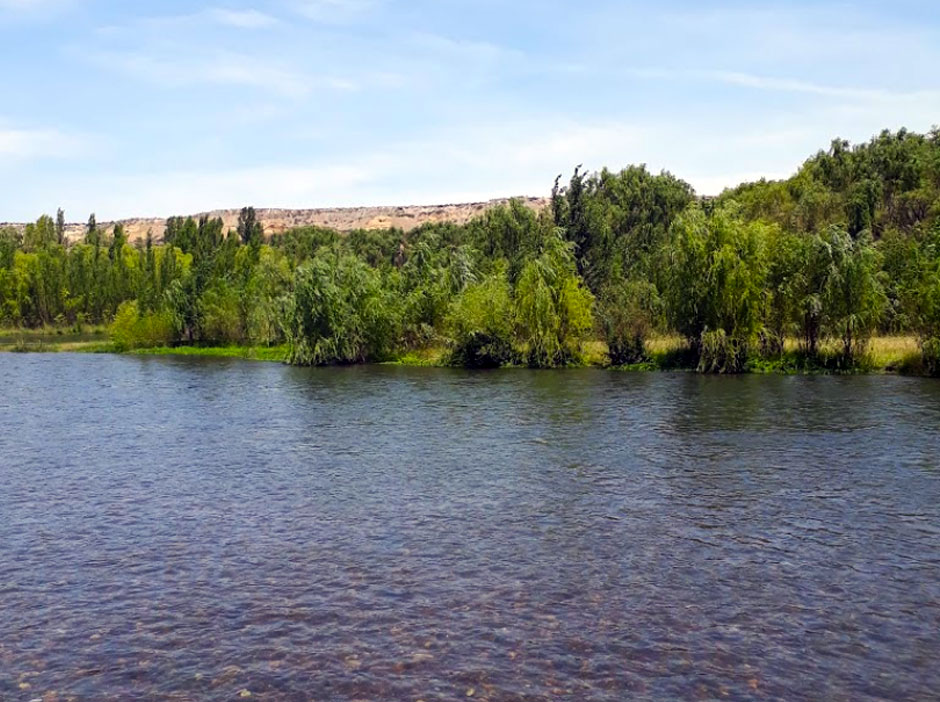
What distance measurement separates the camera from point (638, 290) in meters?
73.9

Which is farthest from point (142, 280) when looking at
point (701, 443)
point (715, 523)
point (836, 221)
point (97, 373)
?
point (715, 523)

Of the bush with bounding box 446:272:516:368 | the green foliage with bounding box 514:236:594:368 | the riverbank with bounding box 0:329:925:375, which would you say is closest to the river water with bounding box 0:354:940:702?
the riverbank with bounding box 0:329:925:375

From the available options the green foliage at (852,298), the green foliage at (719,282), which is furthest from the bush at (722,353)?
the green foliage at (852,298)

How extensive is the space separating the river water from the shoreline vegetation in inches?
847

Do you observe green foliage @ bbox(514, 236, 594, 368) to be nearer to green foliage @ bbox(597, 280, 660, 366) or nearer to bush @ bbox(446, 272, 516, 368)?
bush @ bbox(446, 272, 516, 368)

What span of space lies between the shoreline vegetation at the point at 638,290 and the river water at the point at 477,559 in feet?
70.6

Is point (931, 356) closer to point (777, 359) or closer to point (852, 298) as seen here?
point (852, 298)

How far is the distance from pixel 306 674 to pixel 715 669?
7.43 metres

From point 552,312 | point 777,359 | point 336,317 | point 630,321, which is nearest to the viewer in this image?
point 777,359

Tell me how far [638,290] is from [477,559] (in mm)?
54615

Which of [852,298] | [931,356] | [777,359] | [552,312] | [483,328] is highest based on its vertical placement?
[852,298]

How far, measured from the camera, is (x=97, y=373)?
81.9 meters

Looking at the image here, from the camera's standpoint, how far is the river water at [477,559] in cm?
1580

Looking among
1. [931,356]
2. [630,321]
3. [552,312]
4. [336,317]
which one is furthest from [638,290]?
[336,317]
